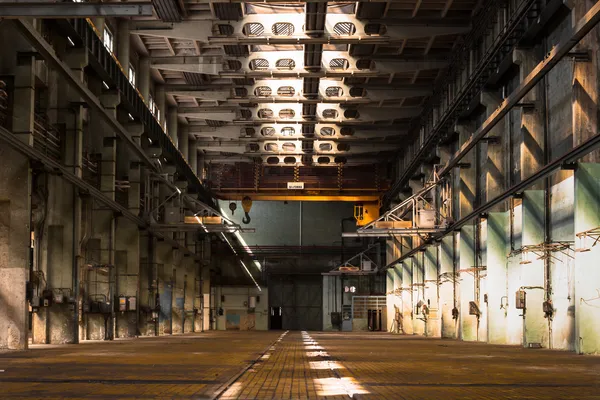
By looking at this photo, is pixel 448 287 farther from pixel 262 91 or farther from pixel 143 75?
pixel 143 75

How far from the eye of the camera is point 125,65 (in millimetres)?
40562

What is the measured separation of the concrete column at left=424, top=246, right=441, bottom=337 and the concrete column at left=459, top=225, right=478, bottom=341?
8.42m

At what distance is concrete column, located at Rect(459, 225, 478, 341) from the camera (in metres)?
36.8

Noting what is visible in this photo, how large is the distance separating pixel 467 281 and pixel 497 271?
536 cm

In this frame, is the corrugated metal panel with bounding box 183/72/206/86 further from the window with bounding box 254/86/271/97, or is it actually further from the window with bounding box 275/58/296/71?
the window with bounding box 275/58/296/71

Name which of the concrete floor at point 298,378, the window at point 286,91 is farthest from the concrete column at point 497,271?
the window at point 286,91

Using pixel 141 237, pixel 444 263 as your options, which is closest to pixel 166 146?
pixel 141 237

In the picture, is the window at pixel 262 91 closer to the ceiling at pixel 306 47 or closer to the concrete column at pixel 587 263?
the ceiling at pixel 306 47

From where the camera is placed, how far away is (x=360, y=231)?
42.4 meters

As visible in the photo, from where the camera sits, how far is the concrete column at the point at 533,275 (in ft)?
88.7

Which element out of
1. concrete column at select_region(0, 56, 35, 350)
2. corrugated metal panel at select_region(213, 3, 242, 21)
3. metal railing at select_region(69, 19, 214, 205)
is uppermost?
corrugated metal panel at select_region(213, 3, 242, 21)

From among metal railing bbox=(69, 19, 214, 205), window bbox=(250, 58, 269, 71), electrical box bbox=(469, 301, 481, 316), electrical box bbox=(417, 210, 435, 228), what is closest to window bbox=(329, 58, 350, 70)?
window bbox=(250, 58, 269, 71)

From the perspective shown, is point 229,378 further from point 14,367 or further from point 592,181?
point 592,181

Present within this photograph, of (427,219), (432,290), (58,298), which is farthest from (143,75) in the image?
(432,290)
